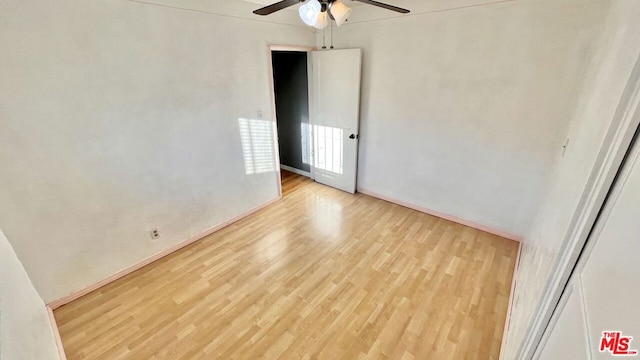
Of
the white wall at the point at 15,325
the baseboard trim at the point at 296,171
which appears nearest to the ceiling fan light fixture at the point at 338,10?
the white wall at the point at 15,325

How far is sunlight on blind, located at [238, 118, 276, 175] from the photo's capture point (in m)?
3.13

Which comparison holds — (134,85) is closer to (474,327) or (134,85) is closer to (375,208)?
(375,208)

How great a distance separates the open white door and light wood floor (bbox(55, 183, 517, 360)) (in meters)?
1.15

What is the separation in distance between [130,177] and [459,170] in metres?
3.44

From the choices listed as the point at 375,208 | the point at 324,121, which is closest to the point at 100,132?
the point at 324,121

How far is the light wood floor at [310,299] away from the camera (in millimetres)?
1821

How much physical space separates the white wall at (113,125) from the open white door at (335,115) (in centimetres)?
90

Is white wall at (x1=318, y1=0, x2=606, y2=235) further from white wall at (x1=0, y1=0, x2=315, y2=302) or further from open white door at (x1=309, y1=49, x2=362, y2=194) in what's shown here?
white wall at (x1=0, y1=0, x2=315, y2=302)

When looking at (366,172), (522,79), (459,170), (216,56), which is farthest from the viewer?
(366,172)

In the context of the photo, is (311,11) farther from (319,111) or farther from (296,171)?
(296,171)

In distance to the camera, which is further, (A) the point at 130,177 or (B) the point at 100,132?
(A) the point at 130,177

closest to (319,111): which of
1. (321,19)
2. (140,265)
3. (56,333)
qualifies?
(321,19)

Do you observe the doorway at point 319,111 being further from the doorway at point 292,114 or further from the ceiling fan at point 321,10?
the ceiling fan at point 321,10

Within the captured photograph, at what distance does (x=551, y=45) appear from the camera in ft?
7.32
